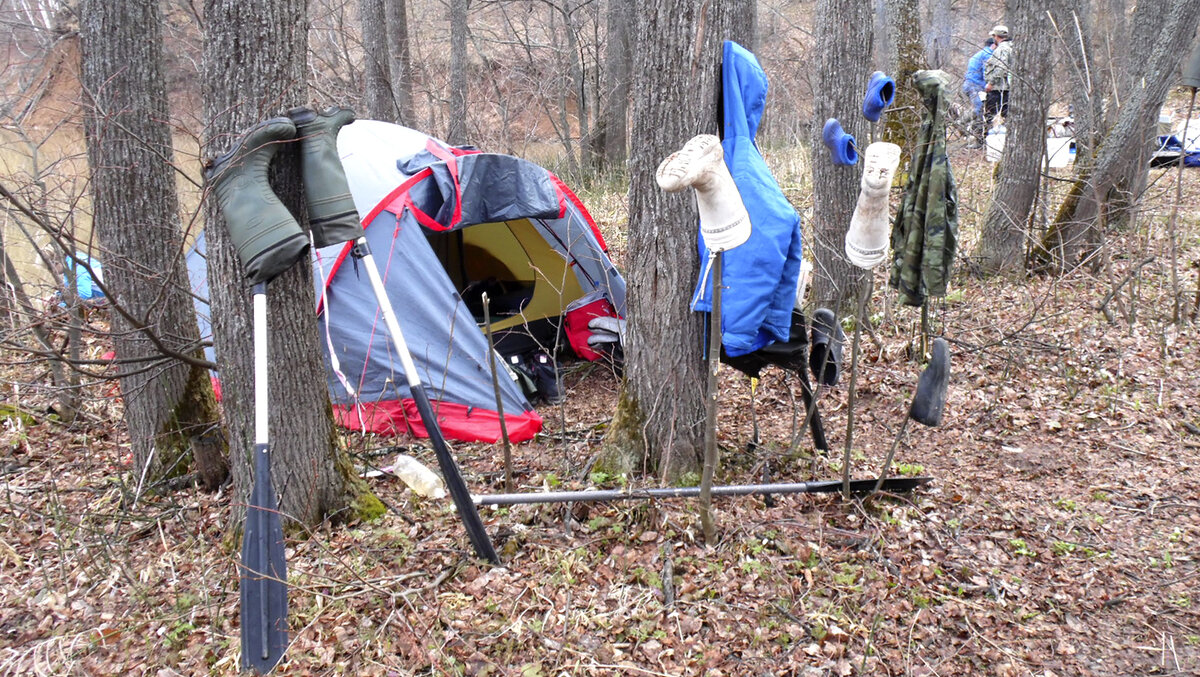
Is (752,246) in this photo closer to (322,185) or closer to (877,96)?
(877,96)

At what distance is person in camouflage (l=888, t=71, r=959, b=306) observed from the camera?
328 centimetres

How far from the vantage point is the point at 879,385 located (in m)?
4.98

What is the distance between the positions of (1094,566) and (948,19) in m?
15.7

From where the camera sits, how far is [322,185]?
298 centimetres

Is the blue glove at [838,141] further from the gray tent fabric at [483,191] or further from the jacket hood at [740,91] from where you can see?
the gray tent fabric at [483,191]

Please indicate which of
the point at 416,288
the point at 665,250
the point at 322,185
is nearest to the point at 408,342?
the point at 416,288

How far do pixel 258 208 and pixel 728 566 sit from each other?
2268 mm

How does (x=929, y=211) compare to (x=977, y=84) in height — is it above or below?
below

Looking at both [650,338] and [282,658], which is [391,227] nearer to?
[650,338]

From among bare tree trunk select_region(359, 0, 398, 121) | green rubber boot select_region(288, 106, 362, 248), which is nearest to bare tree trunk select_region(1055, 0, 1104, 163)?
green rubber boot select_region(288, 106, 362, 248)

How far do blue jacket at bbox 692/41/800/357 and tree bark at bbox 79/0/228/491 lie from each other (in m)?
2.64

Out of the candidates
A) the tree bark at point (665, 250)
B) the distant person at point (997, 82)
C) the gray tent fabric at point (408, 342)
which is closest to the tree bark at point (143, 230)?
the gray tent fabric at point (408, 342)

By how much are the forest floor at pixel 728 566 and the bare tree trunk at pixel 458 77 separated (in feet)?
21.2

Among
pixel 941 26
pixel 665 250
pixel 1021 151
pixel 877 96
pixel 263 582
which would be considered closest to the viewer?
pixel 263 582
